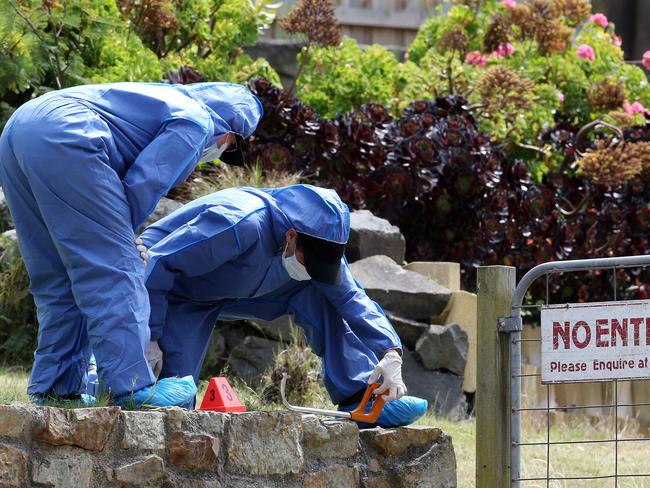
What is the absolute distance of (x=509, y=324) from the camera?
4.34m

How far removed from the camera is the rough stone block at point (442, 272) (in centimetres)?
698

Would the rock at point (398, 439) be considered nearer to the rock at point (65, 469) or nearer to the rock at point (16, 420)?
the rock at point (65, 469)

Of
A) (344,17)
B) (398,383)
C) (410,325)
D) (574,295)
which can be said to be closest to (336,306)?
(398,383)

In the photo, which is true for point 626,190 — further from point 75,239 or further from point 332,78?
point 75,239

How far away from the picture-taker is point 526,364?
23.4 ft

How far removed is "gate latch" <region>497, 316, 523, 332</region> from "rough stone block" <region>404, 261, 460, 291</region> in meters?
2.59

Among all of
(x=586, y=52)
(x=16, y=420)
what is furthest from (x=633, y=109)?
(x=16, y=420)

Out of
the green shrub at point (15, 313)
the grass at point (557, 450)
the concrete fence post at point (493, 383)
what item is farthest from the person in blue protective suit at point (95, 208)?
the green shrub at point (15, 313)

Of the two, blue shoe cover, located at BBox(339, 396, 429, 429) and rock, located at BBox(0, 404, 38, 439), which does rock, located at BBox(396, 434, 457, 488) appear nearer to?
blue shoe cover, located at BBox(339, 396, 429, 429)

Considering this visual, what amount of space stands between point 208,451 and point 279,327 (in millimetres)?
2522

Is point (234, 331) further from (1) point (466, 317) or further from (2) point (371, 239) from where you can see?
(1) point (466, 317)

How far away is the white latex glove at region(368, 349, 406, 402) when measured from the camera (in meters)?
4.20

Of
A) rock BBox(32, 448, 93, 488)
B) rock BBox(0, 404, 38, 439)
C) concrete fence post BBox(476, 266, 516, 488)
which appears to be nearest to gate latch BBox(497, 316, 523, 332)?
concrete fence post BBox(476, 266, 516, 488)

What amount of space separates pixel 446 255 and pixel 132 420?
4407 millimetres
